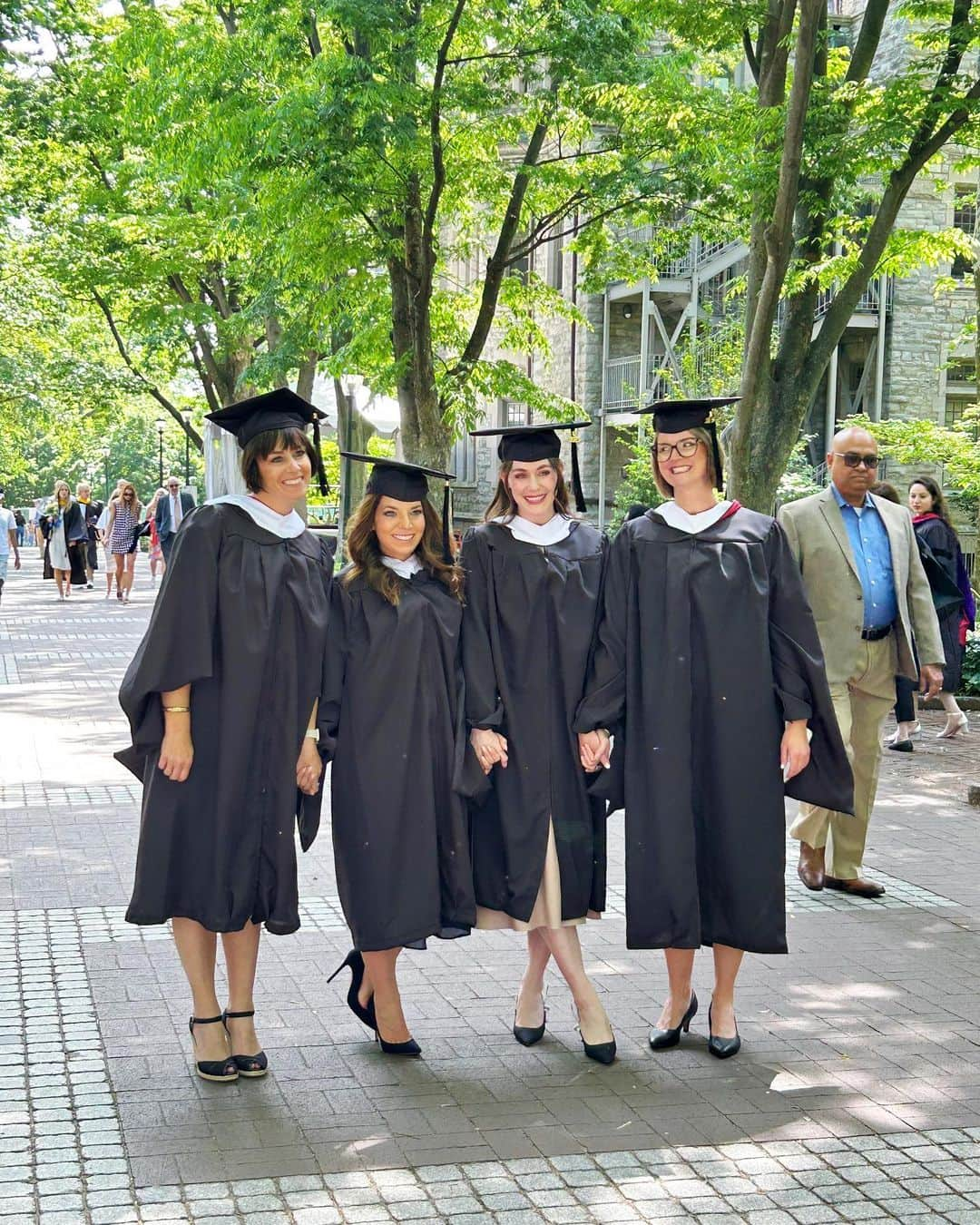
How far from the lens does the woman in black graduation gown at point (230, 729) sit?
4.76m

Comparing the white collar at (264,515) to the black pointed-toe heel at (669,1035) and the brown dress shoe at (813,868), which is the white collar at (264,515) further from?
the brown dress shoe at (813,868)

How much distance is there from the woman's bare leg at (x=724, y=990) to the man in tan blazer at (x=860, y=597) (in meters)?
2.12

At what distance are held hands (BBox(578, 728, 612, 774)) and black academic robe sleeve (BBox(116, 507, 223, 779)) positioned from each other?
117cm

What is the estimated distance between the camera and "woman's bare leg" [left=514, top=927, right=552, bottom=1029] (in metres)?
5.27

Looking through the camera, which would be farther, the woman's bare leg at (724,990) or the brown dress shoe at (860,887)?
the brown dress shoe at (860,887)

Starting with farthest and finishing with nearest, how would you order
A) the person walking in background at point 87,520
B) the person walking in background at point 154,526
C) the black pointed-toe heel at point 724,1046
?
1. the person walking in background at point 87,520
2. the person walking in background at point 154,526
3. the black pointed-toe heel at point 724,1046

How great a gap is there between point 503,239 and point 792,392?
4787mm

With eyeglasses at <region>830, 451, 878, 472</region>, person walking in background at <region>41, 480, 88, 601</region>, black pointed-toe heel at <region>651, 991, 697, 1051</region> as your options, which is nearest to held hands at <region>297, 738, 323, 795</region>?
black pointed-toe heel at <region>651, 991, 697, 1051</region>

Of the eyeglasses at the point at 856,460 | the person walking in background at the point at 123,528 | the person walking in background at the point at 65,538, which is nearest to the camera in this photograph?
the eyeglasses at the point at 856,460

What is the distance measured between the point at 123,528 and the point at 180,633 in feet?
70.2

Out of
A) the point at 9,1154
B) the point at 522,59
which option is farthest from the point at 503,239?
the point at 9,1154

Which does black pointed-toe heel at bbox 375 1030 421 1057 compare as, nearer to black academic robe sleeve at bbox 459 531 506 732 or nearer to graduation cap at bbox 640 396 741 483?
black academic robe sleeve at bbox 459 531 506 732

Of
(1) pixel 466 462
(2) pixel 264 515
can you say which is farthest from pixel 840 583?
(1) pixel 466 462

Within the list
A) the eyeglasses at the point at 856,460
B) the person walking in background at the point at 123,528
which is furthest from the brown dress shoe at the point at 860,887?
the person walking in background at the point at 123,528
